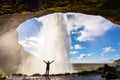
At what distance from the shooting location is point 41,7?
66.2 feet

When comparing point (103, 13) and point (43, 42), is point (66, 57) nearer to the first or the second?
point (43, 42)

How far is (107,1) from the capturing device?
19094 mm

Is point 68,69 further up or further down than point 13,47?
further down

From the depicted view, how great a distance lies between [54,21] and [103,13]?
26890 millimetres

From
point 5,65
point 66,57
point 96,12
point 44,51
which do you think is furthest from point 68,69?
point 96,12

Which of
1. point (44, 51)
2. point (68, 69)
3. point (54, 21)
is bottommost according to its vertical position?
point (68, 69)

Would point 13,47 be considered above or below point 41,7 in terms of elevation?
above

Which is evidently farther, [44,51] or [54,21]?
[44,51]

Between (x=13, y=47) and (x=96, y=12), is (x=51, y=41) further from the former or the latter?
(x=96, y=12)

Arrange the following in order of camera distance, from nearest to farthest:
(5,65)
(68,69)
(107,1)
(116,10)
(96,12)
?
1. (107,1)
2. (116,10)
3. (96,12)
4. (68,69)
5. (5,65)

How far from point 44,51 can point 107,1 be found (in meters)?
36.2

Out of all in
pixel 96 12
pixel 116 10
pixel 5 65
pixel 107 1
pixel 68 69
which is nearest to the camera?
pixel 107 1

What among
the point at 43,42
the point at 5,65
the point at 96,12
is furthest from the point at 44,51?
the point at 96,12

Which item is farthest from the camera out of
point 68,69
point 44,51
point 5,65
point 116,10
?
point 44,51
